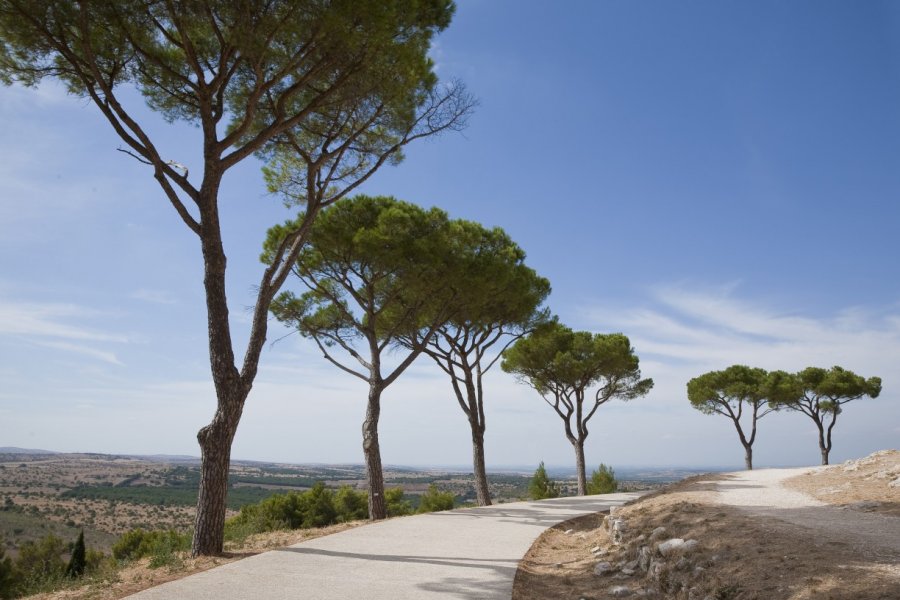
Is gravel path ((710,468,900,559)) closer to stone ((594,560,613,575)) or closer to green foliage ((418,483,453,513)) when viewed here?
stone ((594,560,613,575))

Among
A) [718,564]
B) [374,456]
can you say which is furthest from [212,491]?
[718,564]

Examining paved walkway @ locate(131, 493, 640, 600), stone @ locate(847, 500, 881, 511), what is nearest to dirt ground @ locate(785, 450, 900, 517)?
stone @ locate(847, 500, 881, 511)

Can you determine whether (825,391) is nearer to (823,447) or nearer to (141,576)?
(823,447)

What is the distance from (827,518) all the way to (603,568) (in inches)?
117

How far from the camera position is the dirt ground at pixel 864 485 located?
25.8ft

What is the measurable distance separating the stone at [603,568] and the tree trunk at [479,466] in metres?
8.60

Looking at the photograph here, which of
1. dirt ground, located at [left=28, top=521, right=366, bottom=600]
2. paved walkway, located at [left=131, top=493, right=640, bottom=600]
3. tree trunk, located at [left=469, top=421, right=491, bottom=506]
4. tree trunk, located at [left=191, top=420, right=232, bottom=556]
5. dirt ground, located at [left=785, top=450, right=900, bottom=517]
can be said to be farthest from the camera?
tree trunk, located at [left=469, top=421, right=491, bottom=506]

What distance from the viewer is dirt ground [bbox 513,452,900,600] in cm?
394

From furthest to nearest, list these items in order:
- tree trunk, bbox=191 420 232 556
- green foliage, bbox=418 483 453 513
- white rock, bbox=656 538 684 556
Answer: green foliage, bbox=418 483 453 513 → tree trunk, bbox=191 420 232 556 → white rock, bbox=656 538 684 556

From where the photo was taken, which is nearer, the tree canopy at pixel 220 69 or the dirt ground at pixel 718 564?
the dirt ground at pixel 718 564

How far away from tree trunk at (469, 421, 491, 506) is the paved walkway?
229 inches

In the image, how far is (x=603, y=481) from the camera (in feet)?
74.5

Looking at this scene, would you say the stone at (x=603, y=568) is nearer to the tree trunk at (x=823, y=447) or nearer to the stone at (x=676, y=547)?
the stone at (x=676, y=547)

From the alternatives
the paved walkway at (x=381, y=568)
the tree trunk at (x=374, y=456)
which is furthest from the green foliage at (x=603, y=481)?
the paved walkway at (x=381, y=568)
